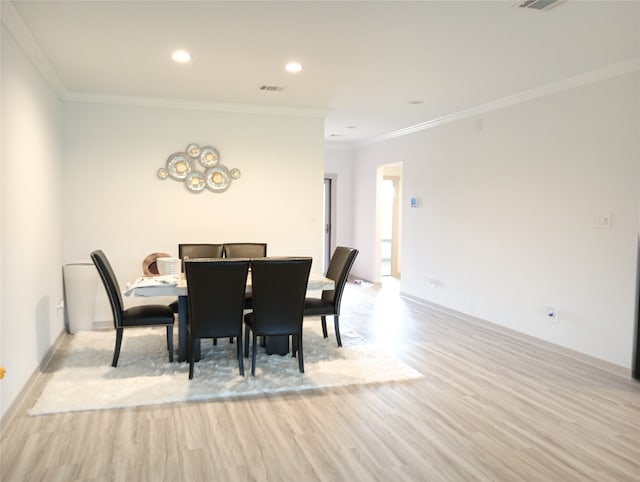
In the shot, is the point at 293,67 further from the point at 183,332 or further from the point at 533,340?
the point at 533,340

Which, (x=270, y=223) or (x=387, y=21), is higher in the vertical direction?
(x=387, y=21)

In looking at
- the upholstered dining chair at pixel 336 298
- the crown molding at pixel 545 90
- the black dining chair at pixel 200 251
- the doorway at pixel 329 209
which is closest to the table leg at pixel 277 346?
the upholstered dining chair at pixel 336 298

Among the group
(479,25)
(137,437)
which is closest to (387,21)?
(479,25)

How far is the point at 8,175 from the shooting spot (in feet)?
10.1

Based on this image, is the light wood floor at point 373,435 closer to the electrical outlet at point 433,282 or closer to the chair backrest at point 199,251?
the chair backrest at point 199,251

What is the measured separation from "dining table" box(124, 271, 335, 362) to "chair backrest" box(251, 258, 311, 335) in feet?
1.21

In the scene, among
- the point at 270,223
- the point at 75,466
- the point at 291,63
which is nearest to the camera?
the point at 75,466

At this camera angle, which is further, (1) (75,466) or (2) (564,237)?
(2) (564,237)

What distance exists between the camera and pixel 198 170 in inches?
221

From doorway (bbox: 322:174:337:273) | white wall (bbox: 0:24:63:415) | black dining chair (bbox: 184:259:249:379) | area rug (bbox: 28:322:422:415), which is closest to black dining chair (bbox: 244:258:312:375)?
black dining chair (bbox: 184:259:249:379)

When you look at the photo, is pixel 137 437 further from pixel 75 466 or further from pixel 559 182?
pixel 559 182

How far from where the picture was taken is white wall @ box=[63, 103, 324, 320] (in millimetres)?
5270

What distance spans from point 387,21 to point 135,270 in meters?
3.87

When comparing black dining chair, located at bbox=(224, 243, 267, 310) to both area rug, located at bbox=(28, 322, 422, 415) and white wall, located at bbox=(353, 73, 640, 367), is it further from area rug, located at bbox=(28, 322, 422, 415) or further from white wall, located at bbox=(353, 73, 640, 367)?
white wall, located at bbox=(353, 73, 640, 367)
